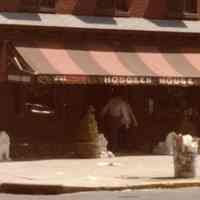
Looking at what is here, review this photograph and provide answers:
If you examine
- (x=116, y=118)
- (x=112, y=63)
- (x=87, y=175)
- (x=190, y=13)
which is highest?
(x=190, y=13)

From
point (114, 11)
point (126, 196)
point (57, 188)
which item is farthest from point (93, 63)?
point (126, 196)

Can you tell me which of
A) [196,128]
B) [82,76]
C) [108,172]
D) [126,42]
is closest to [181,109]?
[196,128]

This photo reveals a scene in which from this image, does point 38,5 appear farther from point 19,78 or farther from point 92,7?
point 19,78

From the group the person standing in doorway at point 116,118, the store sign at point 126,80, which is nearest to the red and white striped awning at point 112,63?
the store sign at point 126,80

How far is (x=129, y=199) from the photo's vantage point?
1767 centimetres

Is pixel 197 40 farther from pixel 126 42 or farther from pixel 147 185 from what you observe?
pixel 147 185

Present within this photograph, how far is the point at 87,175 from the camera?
867 inches

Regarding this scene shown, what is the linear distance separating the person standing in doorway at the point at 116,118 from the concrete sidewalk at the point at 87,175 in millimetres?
1420

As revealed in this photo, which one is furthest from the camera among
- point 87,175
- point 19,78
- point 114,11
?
point 114,11

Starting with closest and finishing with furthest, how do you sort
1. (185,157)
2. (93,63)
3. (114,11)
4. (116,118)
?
(185,157) < (93,63) < (116,118) < (114,11)

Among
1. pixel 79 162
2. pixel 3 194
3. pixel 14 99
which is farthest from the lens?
pixel 14 99

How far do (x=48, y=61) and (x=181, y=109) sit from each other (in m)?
6.21

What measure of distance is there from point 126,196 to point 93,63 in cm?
1003

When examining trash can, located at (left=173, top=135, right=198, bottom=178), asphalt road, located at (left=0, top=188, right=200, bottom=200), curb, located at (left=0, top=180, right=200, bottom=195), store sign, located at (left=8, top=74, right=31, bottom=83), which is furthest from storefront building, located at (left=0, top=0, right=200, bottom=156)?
asphalt road, located at (left=0, top=188, right=200, bottom=200)
